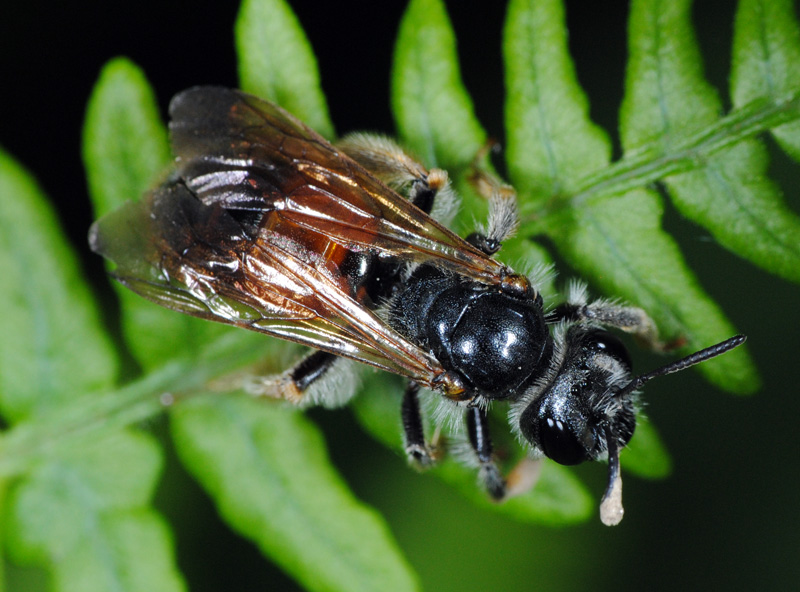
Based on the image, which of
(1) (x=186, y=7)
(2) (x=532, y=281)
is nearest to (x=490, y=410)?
(2) (x=532, y=281)

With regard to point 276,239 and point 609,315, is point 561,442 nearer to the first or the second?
A: point 609,315

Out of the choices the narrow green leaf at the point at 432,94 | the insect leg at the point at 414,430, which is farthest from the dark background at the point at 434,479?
the narrow green leaf at the point at 432,94

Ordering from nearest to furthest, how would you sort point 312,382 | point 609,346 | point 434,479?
point 609,346
point 312,382
point 434,479

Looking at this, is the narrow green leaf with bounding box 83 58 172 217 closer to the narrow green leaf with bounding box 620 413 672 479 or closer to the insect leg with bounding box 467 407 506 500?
the insect leg with bounding box 467 407 506 500

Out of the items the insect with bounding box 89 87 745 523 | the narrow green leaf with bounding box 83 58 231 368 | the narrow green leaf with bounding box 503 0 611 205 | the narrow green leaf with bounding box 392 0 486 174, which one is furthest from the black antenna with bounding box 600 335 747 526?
the narrow green leaf with bounding box 83 58 231 368

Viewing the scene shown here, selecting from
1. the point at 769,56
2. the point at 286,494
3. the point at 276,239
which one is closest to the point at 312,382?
the point at 286,494

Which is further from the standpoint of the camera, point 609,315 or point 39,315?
point 39,315

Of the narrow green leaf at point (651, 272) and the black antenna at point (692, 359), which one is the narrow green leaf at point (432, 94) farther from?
the black antenna at point (692, 359)
